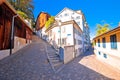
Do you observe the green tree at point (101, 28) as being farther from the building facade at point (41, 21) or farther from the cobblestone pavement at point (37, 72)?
the cobblestone pavement at point (37, 72)

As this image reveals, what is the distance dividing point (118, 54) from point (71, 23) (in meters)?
12.1

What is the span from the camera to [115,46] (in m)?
13.0

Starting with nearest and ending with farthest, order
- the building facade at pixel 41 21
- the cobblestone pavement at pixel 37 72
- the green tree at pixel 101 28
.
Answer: the cobblestone pavement at pixel 37 72, the green tree at pixel 101 28, the building facade at pixel 41 21

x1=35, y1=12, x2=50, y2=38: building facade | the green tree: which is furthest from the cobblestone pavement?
x1=35, y1=12, x2=50, y2=38: building facade

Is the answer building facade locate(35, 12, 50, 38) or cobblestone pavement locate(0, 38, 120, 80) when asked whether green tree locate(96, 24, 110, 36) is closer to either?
building facade locate(35, 12, 50, 38)

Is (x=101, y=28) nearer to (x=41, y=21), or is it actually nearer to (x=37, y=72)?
(x=41, y=21)

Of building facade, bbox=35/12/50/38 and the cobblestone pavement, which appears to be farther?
building facade, bbox=35/12/50/38

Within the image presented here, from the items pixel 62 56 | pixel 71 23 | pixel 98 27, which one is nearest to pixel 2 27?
pixel 62 56

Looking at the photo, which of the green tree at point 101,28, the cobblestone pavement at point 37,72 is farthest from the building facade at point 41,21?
the cobblestone pavement at point 37,72

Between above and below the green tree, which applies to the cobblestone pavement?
below

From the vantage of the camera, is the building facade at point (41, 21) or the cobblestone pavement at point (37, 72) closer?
the cobblestone pavement at point (37, 72)

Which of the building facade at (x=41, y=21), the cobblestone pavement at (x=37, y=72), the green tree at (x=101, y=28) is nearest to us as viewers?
the cobblestone pavement at (x=37, y=72)

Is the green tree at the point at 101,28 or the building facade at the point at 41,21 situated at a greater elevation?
the building facade at the point at 41,21

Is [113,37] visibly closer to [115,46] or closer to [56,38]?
[115,46]
